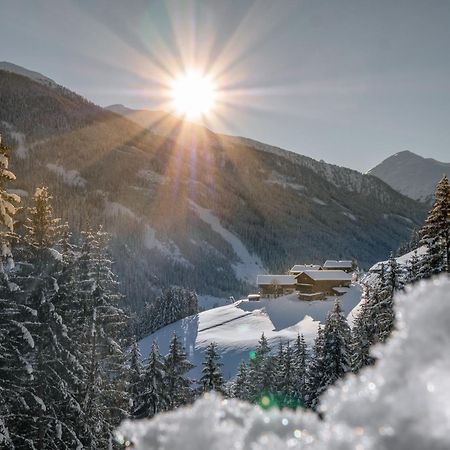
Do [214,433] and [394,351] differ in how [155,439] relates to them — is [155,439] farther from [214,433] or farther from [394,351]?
[394,351]

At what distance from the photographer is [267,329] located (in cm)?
7894

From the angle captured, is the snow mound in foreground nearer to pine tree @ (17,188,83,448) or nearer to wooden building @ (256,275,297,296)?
pine tree @ (17,188,83,448)

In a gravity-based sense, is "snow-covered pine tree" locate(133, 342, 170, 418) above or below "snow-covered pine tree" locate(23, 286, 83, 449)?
below

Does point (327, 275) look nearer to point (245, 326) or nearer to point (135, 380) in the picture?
point (245, 326)

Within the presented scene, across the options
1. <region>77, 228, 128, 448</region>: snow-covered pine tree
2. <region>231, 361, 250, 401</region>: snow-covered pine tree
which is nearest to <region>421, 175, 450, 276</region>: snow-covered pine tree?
<region>77, 228, 128, 448</region>: snow-covered pine tree

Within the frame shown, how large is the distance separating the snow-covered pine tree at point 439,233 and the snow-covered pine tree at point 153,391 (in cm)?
1770

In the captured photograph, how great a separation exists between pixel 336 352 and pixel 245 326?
178 feet

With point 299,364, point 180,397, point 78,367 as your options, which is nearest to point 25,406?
point 78,367

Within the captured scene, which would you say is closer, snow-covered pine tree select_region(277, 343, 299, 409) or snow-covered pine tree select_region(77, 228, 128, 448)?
snow-covered pine tree select_region(77, 228, 128, 448)

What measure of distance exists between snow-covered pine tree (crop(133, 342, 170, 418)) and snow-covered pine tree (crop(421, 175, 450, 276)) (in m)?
17.7

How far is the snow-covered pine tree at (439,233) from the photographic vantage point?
20.4 metres

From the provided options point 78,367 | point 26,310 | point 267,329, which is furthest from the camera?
point 267,329

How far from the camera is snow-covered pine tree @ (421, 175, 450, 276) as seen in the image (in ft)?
66.8

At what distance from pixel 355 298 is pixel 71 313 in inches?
3239
